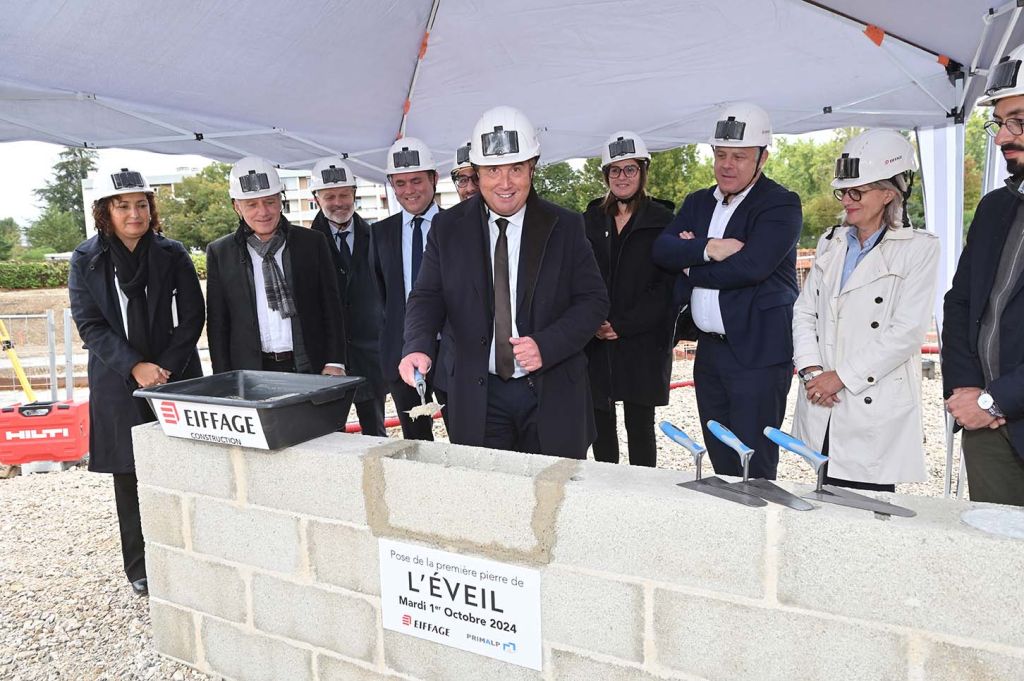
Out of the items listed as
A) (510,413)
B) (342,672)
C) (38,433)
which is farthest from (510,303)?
(38,433)

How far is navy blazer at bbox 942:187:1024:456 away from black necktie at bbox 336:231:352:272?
3188 millimetres

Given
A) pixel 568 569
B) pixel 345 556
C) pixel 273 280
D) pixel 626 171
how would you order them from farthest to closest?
pixel 626 171 < pixel 273 280 < pixel 345 556 < pixel 568 569

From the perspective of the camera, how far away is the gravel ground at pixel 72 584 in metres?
2.74

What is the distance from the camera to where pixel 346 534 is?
6.88 feet

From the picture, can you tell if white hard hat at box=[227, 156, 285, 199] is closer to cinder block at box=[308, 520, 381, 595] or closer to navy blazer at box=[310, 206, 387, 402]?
navy blazer at box=[310, 206, 387, 402]

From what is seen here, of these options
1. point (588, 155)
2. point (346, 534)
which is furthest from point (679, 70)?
point (346, 534)

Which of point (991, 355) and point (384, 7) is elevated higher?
point (384, 7)

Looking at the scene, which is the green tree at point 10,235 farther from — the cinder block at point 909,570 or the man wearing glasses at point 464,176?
the cinder block at point 909,570

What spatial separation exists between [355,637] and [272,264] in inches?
74.1

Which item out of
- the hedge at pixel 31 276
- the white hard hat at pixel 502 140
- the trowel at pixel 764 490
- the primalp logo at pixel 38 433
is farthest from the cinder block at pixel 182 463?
the hedge at pixel 31 276

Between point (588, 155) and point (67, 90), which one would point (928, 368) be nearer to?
point (588, 155)

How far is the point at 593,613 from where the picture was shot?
175 centimetres

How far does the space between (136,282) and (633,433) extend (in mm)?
2504

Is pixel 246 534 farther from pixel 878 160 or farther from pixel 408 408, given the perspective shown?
pixel 878 160
